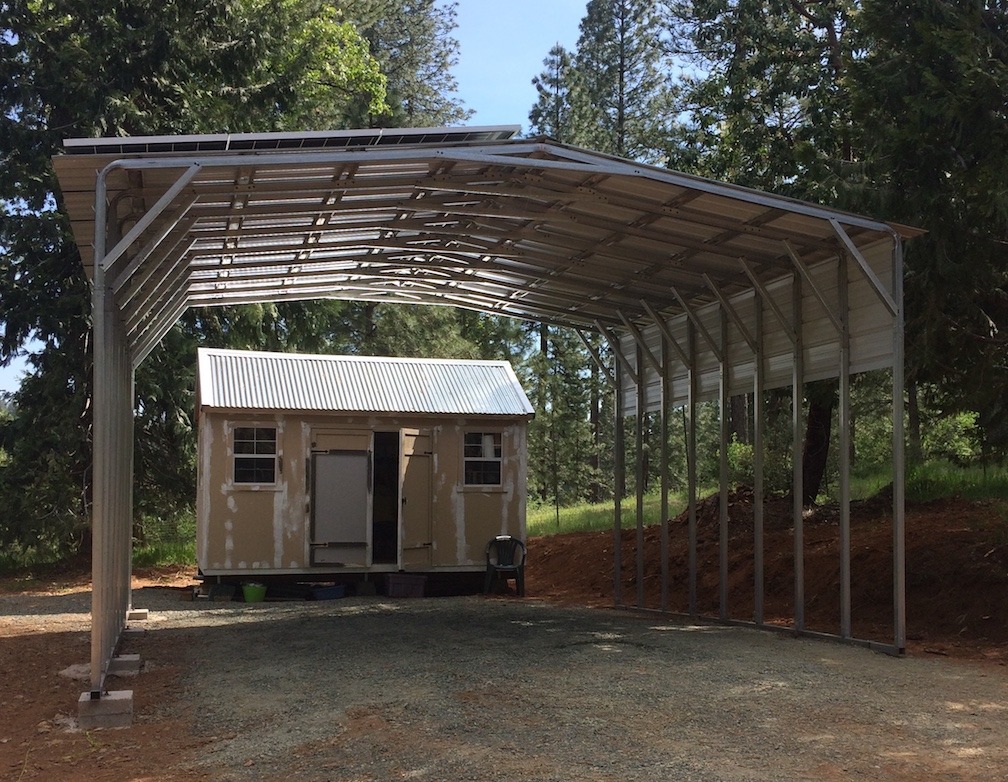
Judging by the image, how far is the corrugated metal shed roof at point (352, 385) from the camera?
1528 cm

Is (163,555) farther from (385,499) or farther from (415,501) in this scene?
(415,501)

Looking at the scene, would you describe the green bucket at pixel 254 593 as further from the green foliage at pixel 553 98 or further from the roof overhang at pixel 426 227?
the green foliage at pixel 553 98

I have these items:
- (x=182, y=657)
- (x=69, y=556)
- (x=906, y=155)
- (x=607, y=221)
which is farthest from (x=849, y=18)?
(x=69, y=556)

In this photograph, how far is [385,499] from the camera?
53.5 ft

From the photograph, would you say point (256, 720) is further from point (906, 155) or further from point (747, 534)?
point (747, 534)

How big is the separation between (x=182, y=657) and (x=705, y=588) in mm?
7641

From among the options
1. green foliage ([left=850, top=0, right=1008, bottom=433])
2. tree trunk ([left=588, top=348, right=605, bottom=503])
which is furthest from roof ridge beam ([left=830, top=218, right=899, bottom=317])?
tree trunk ([left=588, top=348, right=605, bottom=503])

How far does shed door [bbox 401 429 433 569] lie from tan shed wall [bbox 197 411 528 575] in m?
0.03

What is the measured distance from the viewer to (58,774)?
605cm

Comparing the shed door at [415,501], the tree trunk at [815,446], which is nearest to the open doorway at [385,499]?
the shed door at [415,501]

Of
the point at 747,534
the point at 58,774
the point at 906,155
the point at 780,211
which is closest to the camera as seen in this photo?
the point at 58,774

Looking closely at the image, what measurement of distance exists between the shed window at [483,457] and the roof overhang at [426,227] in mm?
2657

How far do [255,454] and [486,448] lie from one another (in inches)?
130

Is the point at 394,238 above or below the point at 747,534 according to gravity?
above
